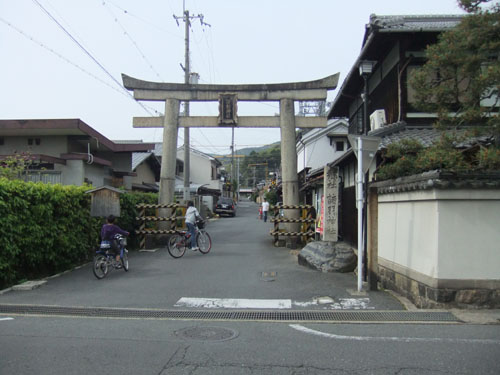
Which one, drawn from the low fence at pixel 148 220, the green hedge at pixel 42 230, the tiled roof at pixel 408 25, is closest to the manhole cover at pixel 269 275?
the green hedge at pixel 42 230

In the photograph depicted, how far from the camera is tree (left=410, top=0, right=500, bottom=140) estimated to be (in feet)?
24.1

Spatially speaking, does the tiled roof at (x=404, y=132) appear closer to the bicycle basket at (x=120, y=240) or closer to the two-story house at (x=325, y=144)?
the bicycle basket at (x=120, y=240)

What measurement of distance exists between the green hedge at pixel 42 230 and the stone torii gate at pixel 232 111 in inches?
206

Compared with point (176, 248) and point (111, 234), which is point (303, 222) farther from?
point (111, 234)

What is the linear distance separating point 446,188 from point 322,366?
3641 millimetres

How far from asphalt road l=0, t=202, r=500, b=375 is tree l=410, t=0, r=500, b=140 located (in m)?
3.75

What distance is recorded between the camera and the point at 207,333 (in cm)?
581

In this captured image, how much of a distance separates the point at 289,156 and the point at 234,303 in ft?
31.4

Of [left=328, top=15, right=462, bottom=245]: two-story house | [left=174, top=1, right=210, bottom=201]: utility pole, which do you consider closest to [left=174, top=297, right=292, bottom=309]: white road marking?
[left=328, top=15, right=462, bottom=245]: two-story house

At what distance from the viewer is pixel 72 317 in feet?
22.1

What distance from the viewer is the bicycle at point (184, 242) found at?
44.3 feet

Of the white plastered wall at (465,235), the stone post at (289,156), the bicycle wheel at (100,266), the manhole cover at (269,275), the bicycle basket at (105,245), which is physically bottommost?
the manhole cover at (269,275)

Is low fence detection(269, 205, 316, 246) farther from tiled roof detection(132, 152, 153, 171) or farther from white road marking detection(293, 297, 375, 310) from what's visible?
tiled roof detection(132, 152, 153, 171)

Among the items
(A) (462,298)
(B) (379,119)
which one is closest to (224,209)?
(B) (379,119)
